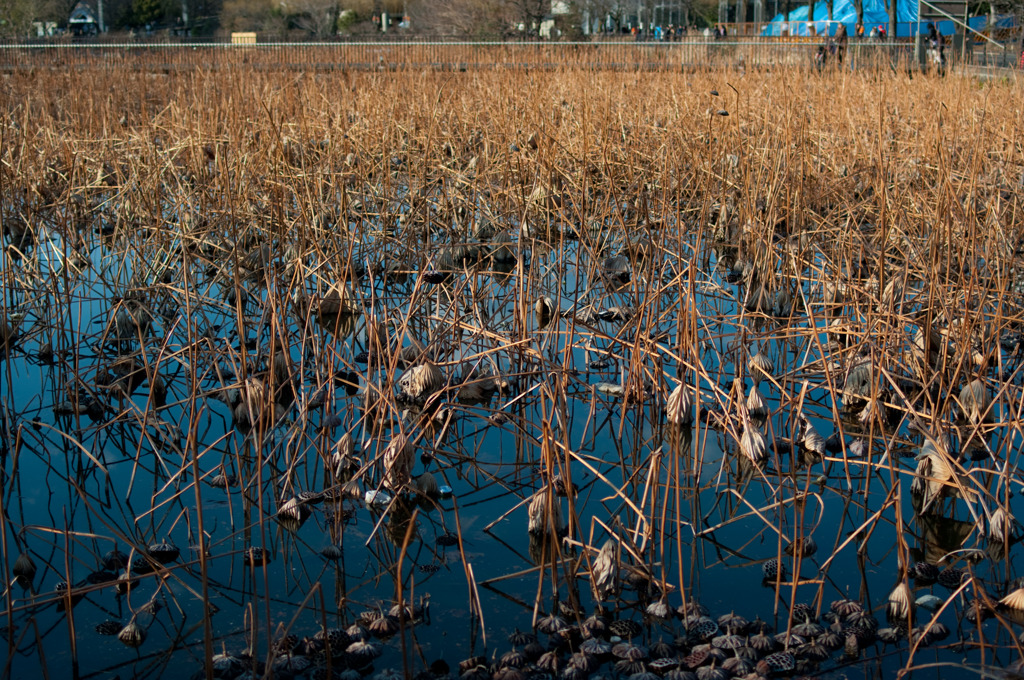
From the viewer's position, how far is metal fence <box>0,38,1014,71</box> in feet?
33.5

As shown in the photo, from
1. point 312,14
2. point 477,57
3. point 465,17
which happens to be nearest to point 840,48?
point 477,57

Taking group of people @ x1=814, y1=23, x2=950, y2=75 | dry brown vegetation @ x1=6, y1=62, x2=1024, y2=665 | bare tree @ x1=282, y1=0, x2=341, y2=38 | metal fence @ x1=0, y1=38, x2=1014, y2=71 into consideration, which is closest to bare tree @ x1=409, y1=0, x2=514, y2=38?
bare tree @ x1=282, y1=0, x2=341, y2=38

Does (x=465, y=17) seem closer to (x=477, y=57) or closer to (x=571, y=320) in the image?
(x=477, y=57)

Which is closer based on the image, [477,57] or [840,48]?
[840,48]

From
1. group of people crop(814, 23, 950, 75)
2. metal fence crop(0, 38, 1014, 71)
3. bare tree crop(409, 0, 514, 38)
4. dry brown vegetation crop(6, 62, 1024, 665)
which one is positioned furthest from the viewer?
bare tree crop(409, 0, 514, 38)

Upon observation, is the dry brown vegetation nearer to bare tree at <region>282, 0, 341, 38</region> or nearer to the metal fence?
the metal fence

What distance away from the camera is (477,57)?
474 inches

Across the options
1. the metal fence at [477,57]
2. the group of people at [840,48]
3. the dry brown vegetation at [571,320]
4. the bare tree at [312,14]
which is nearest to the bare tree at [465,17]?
the bare tree at [312,14]

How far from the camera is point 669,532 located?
7.83ft

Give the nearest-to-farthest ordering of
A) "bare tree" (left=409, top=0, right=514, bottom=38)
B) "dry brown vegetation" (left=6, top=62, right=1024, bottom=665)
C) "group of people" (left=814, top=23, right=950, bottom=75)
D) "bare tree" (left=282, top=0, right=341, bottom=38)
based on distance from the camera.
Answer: "dry brown vegetation" (left=6, top=62, right=1024, bottom=665) → "group of people" (left=814, top=23, right=950, bottom=75) → "bare tree" (left=409, top=0, right=514, bottom=38) → "bare tree" (left=282, top=0, right=341, bottom=38)

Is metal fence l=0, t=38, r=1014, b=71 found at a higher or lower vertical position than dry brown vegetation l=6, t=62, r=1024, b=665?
higher

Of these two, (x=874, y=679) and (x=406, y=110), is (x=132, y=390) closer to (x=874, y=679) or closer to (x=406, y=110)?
(x=874, y=679)

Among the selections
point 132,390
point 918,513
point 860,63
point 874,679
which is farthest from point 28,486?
point 860,63

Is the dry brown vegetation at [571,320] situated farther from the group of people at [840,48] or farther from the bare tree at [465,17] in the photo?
the bare tree at [465,17]
